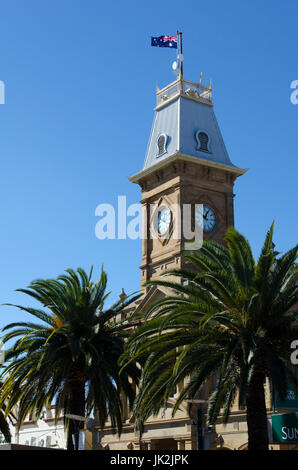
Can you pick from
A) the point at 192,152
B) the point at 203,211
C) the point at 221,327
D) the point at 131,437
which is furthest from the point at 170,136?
the point at 221,327

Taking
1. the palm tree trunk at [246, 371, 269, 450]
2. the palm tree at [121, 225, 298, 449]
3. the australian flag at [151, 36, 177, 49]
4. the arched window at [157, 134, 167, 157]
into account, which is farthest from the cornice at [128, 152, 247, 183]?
the palm tree trunk at [246, 371, 269, 450]

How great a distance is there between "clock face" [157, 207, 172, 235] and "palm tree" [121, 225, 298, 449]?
85.5 ft

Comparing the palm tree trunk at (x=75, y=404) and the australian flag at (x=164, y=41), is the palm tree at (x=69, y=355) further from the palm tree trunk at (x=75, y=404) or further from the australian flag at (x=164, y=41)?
the australian flag at (x=164, y=41)

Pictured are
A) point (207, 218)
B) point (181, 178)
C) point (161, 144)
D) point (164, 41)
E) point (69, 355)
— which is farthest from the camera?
point (164, 41)

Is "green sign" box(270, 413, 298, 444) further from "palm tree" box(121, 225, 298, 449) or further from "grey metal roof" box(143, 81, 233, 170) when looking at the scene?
"grey metal roof" box(143, 81, 233, 170)

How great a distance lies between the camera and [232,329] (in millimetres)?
25844

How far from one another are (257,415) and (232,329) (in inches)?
126

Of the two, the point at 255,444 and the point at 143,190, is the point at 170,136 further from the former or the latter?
the point at 255,444

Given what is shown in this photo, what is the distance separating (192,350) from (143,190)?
1241 inches

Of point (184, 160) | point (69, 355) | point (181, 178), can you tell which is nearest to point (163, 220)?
point (181, 178)

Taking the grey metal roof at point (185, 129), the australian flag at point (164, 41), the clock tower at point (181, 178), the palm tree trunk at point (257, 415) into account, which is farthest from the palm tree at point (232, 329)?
the australian flag at point (164, 41)

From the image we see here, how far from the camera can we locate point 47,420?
2473 inches

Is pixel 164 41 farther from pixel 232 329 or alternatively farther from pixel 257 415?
pixel 257 415

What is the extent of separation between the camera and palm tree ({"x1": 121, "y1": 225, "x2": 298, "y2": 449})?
25.4 m
